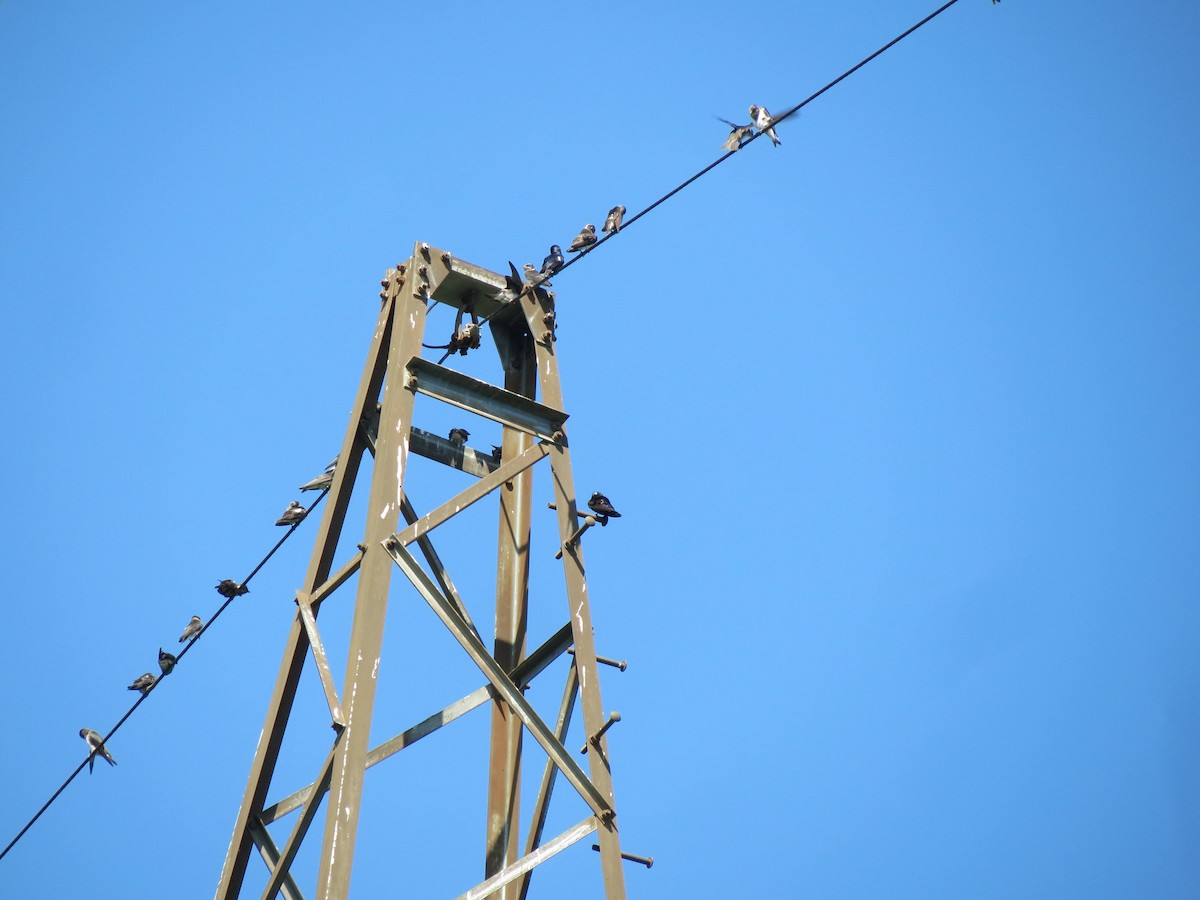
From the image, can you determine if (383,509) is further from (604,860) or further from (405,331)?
(604,860)

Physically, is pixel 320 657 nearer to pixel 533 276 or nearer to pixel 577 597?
pixel 577 597

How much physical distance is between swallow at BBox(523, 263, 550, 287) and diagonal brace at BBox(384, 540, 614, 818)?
7.23ft

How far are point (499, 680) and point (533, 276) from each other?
10.1 feet

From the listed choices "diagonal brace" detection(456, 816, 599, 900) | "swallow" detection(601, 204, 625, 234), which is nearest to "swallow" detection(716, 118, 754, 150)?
"swallow" detection(601, 204, 625, 234)

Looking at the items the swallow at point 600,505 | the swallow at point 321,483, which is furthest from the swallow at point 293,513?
the swallow at point 600,505

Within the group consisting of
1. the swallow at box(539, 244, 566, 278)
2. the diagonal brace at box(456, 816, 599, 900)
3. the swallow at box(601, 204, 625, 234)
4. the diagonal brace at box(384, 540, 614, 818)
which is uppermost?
the swallow at box(601, 204, 625, 234)

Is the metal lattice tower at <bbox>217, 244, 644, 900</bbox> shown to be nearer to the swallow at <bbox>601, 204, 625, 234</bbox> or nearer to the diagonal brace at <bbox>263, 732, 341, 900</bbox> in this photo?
the diagonal brace at <bbox>263, 732, 341, 900</bbox>

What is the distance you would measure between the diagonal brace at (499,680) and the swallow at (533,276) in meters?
2.20

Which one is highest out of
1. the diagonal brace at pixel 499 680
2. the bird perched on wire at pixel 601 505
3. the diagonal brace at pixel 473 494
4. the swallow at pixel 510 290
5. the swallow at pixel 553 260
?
the swallow at pixel 553 260

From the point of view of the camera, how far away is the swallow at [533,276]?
9.13 metres

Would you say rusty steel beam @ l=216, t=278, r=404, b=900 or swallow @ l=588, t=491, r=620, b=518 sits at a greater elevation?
swallow @ l=588, t=491, r=620, b=518

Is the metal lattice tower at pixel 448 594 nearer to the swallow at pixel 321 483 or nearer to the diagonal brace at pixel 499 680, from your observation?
the diagonal brace at pixel 499 680

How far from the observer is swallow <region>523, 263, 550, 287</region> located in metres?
9.13

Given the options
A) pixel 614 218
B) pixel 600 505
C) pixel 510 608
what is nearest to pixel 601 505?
pixel 600 505
